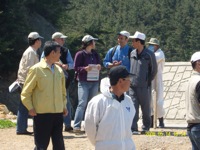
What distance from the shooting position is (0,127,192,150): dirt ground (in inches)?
346

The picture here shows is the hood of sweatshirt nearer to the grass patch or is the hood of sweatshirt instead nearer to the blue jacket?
the blue jacket

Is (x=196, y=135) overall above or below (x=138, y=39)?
below

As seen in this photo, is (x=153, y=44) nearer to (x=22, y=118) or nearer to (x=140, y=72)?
(x=140, y=72)

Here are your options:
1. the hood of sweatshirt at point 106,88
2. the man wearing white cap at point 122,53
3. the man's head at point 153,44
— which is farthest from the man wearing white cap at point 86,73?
the hood of sweatshirt at point 106,88

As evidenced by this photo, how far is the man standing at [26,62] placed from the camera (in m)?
9.55

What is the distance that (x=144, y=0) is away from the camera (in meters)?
93.8

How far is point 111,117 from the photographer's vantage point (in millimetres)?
5262

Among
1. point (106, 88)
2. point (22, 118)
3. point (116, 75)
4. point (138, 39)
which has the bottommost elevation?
point (22, 118)

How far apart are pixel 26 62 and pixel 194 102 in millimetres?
3857

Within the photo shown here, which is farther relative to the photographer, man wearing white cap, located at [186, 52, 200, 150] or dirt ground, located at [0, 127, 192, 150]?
dirt ground, located at [0, 127, 192, 150]

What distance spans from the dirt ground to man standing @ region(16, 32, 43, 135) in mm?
187

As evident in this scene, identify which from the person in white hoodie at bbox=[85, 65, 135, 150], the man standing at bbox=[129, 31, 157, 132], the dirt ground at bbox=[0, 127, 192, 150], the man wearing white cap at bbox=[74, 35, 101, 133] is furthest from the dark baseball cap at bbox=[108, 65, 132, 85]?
the man wearing white cap at bbox=[74, 35, 101, 133]

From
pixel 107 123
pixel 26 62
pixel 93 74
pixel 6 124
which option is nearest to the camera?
pixel 107 123

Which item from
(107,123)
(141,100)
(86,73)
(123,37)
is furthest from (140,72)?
(107,123)
